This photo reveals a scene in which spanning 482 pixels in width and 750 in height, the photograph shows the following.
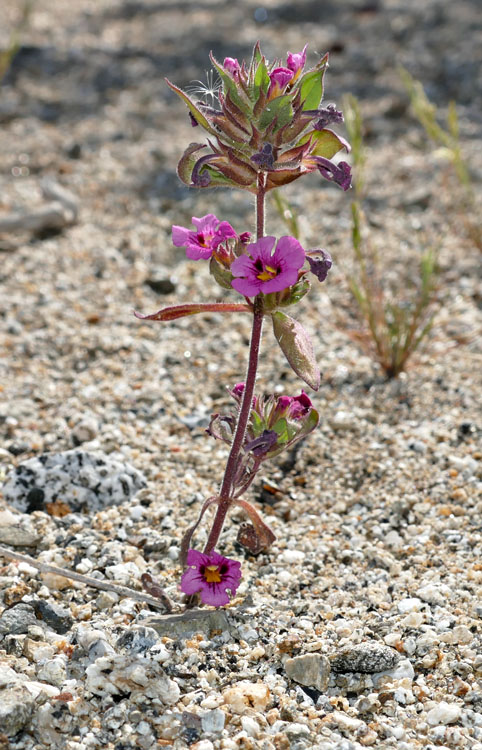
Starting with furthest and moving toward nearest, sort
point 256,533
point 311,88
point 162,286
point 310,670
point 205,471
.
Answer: point 162,286 < point 205,471 < point 256,533 < point 310,670 < point 311,88

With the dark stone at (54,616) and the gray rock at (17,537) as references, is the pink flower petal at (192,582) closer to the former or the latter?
the dark stone at (54,616)

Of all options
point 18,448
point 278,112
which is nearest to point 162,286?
point 18,448

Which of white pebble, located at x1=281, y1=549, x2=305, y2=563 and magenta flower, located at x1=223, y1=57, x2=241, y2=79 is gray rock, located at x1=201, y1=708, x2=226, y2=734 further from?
magenta flower, located at x1=223, y1=57, x2=241, y2=79

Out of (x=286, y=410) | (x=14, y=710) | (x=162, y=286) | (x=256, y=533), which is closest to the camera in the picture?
(x=14, y=710)

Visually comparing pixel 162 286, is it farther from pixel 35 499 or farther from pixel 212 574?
pixel 212 574

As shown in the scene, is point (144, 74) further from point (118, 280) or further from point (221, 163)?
point (221, 163)
